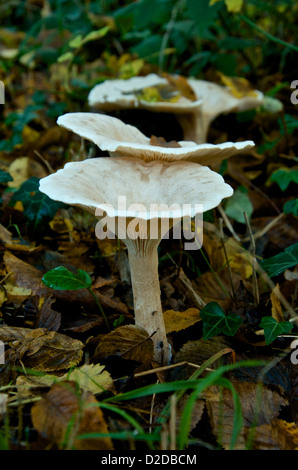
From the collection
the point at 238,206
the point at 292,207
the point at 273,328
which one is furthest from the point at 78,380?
the point at 238,206

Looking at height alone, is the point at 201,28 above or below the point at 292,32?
below

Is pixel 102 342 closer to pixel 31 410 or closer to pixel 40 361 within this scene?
pixel 40 361

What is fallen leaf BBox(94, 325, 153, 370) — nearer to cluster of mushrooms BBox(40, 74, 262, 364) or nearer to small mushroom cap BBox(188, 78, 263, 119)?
cluster of mushrooms BBox(40, 74, 262, 364)

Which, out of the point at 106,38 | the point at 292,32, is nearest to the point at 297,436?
the point at 106,38

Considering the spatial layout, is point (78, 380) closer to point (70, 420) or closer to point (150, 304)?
point (70, 420)

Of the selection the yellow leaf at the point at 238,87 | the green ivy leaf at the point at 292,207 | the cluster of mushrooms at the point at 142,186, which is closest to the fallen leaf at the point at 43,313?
the cluster of mushrooms at the point at 142,186

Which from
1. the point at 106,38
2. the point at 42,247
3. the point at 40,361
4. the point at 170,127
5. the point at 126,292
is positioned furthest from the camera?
the point at 106,38
